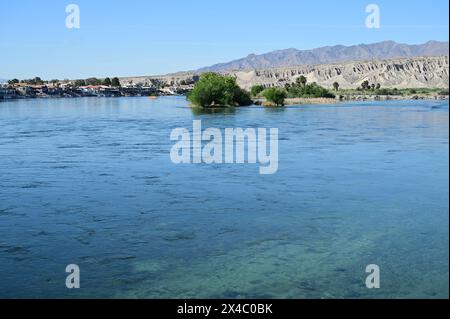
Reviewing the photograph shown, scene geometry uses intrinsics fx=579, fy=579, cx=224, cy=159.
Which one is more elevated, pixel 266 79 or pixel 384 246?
pixel 266 79

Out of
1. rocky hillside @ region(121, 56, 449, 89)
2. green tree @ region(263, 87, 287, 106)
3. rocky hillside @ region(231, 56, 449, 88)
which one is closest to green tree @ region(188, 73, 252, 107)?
green tree @ region(263, 87, 287, 106)

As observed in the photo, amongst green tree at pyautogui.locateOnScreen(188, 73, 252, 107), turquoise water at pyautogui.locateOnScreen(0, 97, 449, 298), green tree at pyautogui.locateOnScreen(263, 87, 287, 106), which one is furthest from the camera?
green tree at pyautogui.locateOnScreen(263, 87, 287, 106)

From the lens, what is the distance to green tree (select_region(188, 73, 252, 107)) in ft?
162

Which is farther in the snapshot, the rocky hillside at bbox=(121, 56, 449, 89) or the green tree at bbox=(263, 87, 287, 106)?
the rocky hillside at bbox=(121, 56, 449, 89)

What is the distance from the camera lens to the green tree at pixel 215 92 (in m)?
49.3

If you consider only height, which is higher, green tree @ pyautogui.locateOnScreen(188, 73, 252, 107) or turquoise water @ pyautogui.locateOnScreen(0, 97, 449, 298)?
green tree @ pyautogui.locateOnScreen(188, 73, 252, 107)

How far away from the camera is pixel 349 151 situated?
17938 mm

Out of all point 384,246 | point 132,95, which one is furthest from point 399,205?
point 132,95

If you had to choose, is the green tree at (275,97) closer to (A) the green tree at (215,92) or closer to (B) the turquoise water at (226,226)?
(A) the green tree at (215,92)

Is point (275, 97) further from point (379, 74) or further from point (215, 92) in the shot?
point (379, 74)

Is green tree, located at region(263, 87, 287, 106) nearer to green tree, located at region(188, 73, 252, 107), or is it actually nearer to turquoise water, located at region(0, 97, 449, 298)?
green tree, located at region(188, 73, 252, 107)

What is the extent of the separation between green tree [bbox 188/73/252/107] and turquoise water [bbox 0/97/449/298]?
32.9 meters

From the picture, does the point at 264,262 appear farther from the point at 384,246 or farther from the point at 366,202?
the point at 366,202

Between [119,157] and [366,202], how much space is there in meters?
8.61
